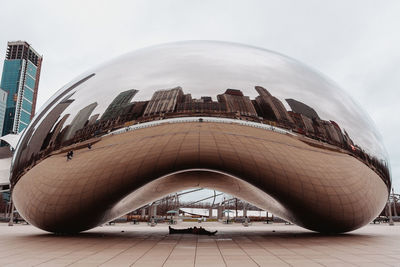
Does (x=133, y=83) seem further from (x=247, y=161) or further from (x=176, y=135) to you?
(x=247, y=161)

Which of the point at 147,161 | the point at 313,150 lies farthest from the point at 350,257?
the point at 147,161

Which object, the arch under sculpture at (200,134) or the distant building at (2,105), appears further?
the distant building at (2,105)

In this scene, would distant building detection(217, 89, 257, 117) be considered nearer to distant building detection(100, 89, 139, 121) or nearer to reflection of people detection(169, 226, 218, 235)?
distant building detection(100, 89, 139, 121)

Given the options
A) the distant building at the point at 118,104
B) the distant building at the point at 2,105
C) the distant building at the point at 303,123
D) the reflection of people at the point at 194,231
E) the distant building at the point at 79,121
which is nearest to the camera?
the distant building at the point at 118,104

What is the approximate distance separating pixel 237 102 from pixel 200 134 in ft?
3.64

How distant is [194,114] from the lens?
6793mm

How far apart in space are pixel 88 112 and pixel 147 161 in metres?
1.81

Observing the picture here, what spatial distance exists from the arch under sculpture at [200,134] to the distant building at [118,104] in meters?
0.02

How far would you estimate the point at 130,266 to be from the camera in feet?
15.6

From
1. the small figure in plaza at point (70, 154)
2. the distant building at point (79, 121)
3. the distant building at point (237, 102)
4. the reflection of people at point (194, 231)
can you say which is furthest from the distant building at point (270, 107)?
the reflection of people at point (194, 231)

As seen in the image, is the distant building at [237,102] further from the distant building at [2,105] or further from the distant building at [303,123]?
the distant building at [2,105]

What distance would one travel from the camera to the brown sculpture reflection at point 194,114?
22.3ft

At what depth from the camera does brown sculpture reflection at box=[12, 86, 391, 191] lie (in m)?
6.80

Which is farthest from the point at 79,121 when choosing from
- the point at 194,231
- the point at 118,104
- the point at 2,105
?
the point at 2,105
